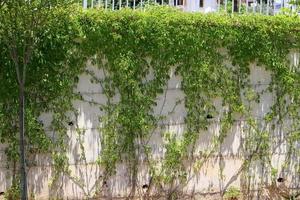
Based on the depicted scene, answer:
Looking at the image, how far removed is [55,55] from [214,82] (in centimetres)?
194

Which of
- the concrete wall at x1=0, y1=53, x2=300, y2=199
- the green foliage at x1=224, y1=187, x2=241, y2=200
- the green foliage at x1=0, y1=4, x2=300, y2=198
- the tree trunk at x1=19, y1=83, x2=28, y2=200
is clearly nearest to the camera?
the tree trunk at x1=19, y1=83, x2=28, y2=200

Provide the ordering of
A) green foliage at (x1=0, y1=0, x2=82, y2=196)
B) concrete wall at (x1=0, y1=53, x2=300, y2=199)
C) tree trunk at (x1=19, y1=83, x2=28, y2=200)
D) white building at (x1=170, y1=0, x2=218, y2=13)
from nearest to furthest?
tree trunk at (x1=19, y1=83, x2=28, y2=200)
green foliage at (x1=0, y1=0, x2=82, y2=196)
concrete wall at (x1=0, y1=53, x2=300, y2=199)
white building at (x1=170, y1=0, x2=218, y2=13)

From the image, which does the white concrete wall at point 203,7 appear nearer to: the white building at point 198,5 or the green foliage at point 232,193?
the white building at point 198,5

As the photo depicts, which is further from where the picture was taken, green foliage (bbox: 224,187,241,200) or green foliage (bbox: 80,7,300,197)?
green foliage (bbox: 224,187,241,200)

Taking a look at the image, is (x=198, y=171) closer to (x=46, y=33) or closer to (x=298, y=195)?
(x=298, y=195)

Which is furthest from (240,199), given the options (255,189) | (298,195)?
(298,195)

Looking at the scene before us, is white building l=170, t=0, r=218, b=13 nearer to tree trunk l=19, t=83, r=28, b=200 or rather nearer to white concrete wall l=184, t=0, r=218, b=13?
white concrete wall l=184, t=0, r=218, b=13

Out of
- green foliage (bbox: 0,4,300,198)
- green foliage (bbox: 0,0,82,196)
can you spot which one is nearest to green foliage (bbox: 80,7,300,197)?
green foliage (bbox: 0,4,300,198)

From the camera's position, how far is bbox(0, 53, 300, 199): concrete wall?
7012 mm

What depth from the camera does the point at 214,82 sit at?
7.52 metres

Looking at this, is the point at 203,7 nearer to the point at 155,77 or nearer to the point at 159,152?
the point at 155,77

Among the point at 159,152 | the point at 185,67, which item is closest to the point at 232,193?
the point at 159,152

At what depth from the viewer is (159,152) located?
7410 mm

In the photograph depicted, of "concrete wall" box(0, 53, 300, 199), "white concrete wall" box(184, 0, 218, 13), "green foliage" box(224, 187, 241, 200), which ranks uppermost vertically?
"white concrete wall" box(184, 0, 218, 13)
